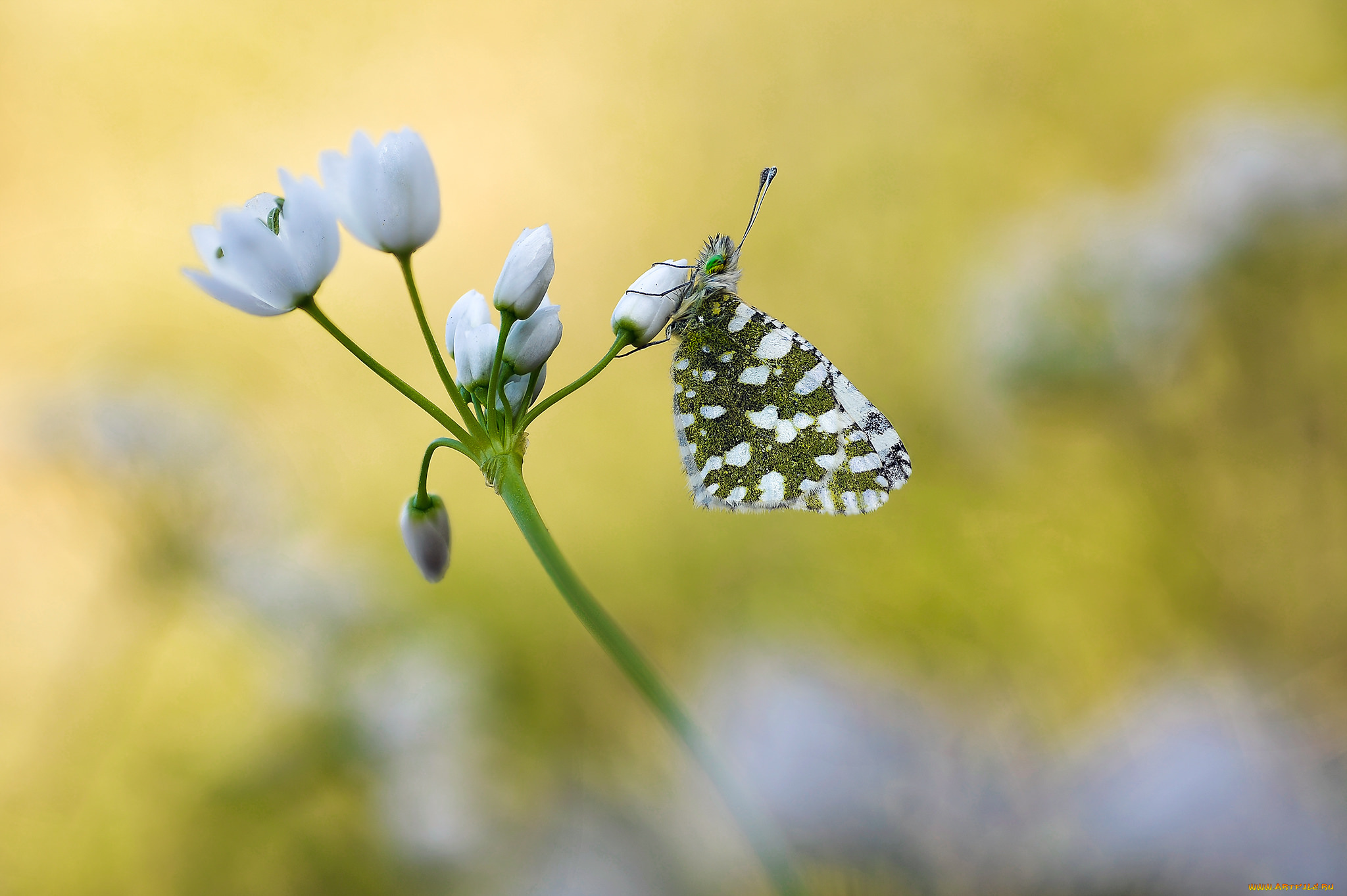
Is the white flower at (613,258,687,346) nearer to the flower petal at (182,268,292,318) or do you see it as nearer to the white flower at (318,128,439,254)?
the white flower at (318,128,439,254)

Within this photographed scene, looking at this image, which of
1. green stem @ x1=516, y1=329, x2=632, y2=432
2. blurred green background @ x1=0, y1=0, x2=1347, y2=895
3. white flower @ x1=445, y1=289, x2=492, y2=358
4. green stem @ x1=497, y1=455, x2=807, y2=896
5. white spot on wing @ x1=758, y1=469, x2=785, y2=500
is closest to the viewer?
green stem @ x1=497, y1=455, x2=807, y2=896

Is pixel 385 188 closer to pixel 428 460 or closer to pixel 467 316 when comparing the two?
pixel 467 316

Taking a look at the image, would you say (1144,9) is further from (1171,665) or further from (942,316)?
(1171,665)

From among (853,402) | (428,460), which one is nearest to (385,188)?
(428,460)

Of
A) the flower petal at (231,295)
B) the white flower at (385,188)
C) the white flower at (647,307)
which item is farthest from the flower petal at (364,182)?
the white flower at (647,307)

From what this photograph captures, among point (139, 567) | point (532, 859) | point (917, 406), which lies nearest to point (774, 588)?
point (917, 406)

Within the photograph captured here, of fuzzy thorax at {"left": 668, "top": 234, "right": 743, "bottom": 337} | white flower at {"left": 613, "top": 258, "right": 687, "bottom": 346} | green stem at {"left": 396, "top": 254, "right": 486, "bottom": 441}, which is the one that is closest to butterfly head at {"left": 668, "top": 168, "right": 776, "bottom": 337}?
fuzzy thorax at {"left": 668, "top": 234, "right": 743, "bottom": 337}
